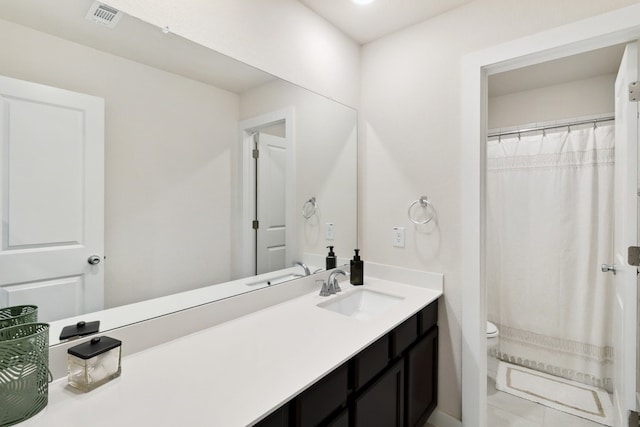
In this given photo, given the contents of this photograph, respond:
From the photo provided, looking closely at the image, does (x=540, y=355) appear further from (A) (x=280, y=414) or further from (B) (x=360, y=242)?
(A) (x=280, y=414)

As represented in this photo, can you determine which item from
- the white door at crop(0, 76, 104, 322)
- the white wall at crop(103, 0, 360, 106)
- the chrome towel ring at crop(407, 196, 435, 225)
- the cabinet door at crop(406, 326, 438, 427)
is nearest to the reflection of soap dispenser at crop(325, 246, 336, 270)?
the chrome towel ring at crop(407, 196, 435, 225)

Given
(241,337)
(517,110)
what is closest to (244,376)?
(241,337)

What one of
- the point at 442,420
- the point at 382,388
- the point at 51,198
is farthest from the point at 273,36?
the point at 442,420

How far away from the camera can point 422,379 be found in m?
1.65

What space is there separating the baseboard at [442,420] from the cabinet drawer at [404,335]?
2.04 ft

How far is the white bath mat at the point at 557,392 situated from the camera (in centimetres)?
204

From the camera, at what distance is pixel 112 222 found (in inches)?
41.3

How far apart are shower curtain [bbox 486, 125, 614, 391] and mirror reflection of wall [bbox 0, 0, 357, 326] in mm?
2240

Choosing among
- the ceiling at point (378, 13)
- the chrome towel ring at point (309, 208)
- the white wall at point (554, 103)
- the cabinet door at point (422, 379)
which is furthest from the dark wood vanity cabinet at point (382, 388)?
the white wall at point (554, 103)

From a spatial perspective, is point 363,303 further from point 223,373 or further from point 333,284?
point 223,373

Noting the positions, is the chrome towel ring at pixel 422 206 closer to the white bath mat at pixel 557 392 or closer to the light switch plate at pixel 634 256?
the light switch plate at pixel 634 256

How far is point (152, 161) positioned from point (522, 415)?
258 cm

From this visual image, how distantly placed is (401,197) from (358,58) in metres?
1.02

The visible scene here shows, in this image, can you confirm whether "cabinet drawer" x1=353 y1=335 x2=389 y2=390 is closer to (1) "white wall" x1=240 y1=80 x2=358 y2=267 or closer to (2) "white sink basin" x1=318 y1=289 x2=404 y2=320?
(2) "white sink basin" x1=318 y1=289 x2=404 y2=320
